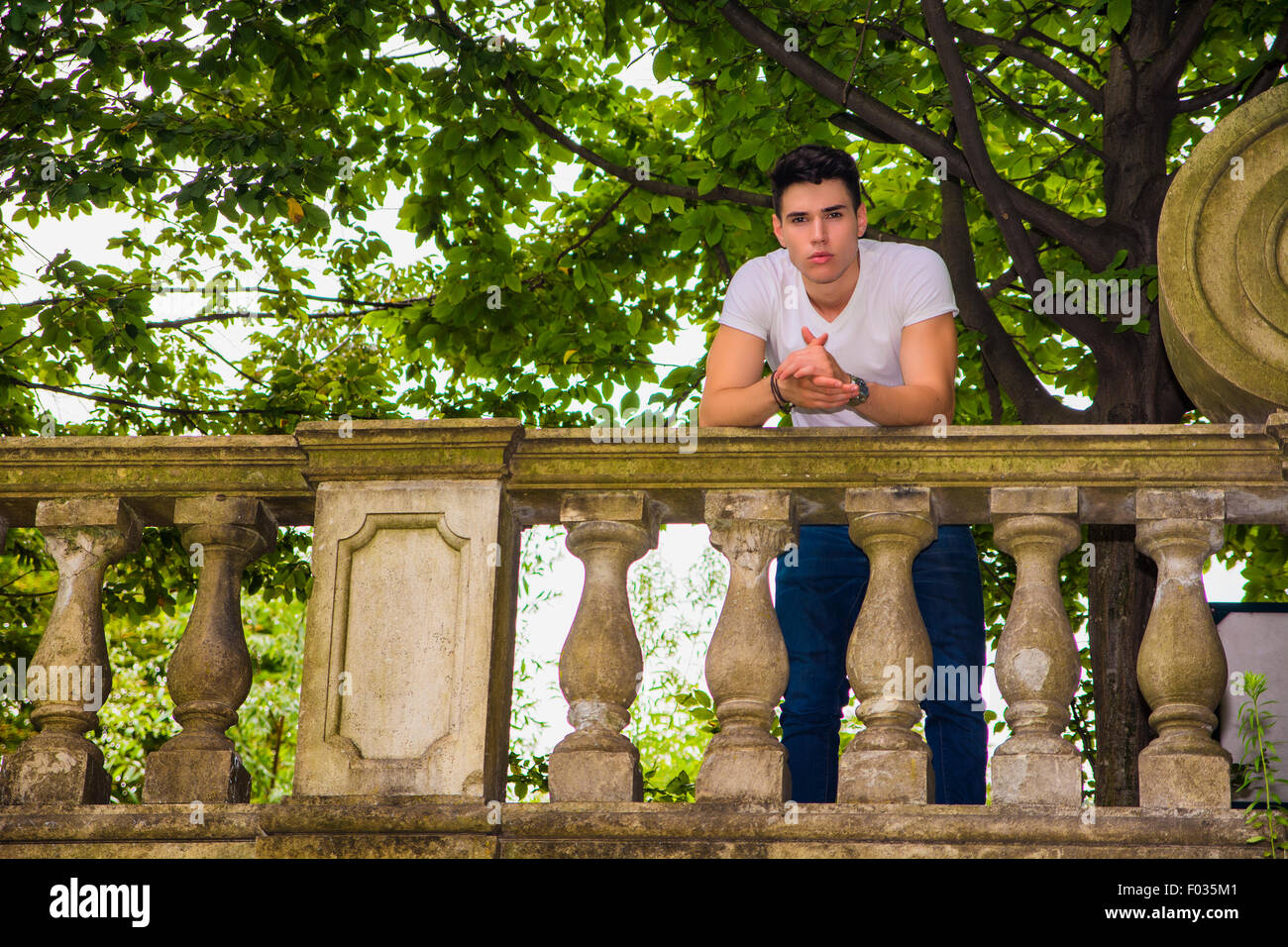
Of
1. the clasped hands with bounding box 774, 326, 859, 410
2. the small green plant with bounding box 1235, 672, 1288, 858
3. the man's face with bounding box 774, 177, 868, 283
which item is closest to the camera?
the small green plant with bounding box 1235, 672, 1288, 858

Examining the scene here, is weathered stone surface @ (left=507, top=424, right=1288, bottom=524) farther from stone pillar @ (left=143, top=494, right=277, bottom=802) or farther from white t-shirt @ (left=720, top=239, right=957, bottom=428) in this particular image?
stone pillar @ (left=143, top=494, right=277, bottom=802)

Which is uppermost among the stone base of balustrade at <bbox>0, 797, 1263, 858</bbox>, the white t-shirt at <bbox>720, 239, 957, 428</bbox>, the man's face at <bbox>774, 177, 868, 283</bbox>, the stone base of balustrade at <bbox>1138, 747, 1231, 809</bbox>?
the man's face at <bbox>774, 177, 868, 283</bbox>

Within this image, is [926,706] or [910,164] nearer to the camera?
[926,706]

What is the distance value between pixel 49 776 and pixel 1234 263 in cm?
347

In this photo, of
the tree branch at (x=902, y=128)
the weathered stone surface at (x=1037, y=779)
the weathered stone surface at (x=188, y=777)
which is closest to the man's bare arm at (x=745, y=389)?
the weathered stone surface at (x=1037, y=779)

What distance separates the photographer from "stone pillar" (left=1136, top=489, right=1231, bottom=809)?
11.7 ft

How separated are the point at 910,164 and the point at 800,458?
6.18 m

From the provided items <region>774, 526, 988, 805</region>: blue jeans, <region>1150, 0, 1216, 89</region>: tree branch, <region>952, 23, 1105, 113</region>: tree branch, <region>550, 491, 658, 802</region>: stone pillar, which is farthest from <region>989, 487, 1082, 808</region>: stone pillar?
<region>952, 23, 1105, 113</region>: tree branch

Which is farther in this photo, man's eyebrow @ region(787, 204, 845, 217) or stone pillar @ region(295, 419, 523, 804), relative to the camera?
man's eyebrow @ region(787, 204, 845, 217)

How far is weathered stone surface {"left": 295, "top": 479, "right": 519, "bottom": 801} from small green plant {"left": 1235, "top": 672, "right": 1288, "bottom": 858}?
186cm

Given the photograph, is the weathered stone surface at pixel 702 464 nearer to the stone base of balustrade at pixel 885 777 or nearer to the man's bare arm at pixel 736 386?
the man's bare arm at pixel 736 386

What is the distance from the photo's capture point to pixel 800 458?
4.04m
